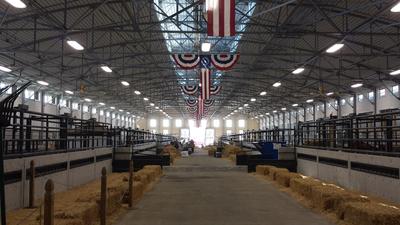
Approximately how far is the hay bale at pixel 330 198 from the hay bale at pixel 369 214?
51cm

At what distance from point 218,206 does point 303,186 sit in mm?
2878

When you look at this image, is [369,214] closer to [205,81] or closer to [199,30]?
[199,30]

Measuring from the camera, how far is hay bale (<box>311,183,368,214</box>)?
10.4 meters

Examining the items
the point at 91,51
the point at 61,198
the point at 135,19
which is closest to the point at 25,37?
the point at 91,51

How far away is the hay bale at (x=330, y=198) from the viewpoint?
10.4m

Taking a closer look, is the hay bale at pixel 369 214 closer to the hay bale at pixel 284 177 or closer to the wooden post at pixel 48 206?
the wooden post at pixel 48 206

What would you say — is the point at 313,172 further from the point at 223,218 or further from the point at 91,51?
the point at 91,51

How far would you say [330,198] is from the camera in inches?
429

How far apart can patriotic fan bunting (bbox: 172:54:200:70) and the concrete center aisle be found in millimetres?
13310

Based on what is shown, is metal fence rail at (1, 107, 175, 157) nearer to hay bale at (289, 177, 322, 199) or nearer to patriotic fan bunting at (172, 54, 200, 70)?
patriotic fan bunting at (172, 54, 200, 70)

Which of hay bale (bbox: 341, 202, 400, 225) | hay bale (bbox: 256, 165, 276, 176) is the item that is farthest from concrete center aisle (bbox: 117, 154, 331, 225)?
hay bale (bbox: 256, 165, 276, 176)

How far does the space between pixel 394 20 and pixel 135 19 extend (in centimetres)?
1523

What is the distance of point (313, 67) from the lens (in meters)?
43.6

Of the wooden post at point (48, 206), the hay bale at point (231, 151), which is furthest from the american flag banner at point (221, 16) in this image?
the hay bale at point (231, 151)
